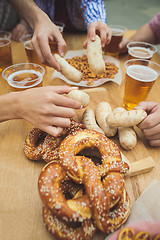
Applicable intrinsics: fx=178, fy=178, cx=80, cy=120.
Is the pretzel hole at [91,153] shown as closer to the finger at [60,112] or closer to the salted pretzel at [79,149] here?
the salted pretzel at [79,149]

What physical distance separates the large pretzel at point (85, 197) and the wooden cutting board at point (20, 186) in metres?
0.09

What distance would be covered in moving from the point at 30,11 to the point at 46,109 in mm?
1138

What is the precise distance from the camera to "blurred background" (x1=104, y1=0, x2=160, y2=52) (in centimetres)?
553

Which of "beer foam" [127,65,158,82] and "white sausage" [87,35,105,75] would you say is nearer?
"beer foam" [127,65,158,82]

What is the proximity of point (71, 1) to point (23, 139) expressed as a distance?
191 centimetres

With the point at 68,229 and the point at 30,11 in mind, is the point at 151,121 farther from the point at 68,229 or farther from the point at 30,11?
the point at 30,11

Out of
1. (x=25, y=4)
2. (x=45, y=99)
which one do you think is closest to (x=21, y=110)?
(x=45, y=99)

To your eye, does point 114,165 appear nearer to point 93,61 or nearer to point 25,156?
point 25,156

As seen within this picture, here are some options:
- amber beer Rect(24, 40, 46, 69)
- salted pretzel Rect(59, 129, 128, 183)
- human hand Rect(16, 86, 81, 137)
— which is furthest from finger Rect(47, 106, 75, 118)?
amber beer Rect(24, 40, 46, 69)

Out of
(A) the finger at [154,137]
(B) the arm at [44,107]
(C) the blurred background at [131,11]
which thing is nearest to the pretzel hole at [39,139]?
(B) the arm at [44,107]

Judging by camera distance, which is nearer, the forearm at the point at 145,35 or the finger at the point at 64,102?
the finger at the point at 64,102

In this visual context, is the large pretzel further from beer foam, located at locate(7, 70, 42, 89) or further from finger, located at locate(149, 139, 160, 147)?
beer foam, located at locate(7, 70, 42, 89)

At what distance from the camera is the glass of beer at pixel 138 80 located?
1.16 m

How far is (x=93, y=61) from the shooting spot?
4.37ft
